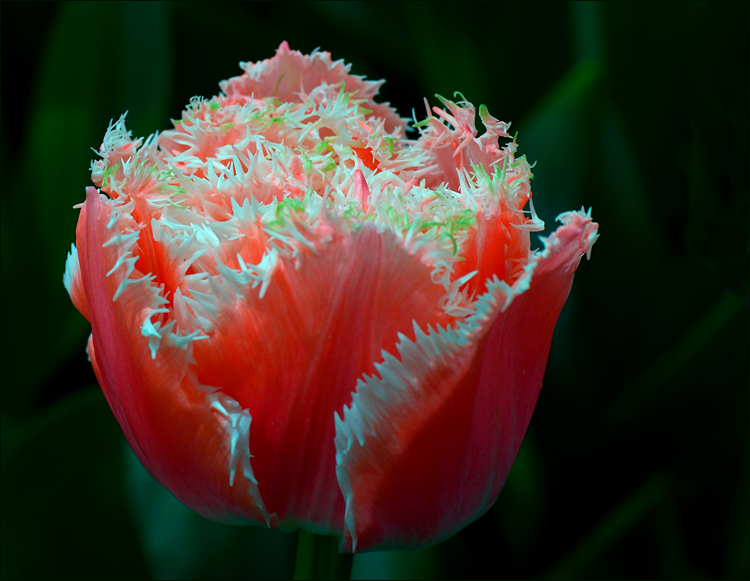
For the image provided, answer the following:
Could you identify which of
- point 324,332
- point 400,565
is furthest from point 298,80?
point 400,565

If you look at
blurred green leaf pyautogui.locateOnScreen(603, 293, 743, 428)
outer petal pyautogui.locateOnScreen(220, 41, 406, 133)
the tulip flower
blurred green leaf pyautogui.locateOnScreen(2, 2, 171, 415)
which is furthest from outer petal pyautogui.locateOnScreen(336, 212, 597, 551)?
blurred green leaf pyautogui.locateOnScreen(2, 2, 171, 415)

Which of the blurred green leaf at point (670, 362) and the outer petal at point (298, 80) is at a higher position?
the outer petal at point (298, 80)

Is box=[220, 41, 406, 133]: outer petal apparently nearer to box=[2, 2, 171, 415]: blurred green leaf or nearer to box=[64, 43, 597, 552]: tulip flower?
box=[64, 43, 597, 552]: tulip flower

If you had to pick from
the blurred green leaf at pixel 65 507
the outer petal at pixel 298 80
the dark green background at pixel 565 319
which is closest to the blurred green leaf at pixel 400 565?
the dark green background at pixel 565 319

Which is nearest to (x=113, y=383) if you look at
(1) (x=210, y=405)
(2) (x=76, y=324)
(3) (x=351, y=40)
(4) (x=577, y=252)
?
(1) (x=210, y=405)

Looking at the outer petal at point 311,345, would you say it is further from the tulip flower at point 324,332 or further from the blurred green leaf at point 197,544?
the blurred green leaf at point 197,544

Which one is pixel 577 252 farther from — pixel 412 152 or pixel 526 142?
pixel 526 142

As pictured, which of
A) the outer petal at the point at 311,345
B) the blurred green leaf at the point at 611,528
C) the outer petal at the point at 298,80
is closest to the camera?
the outer petal at the point at 311,345
